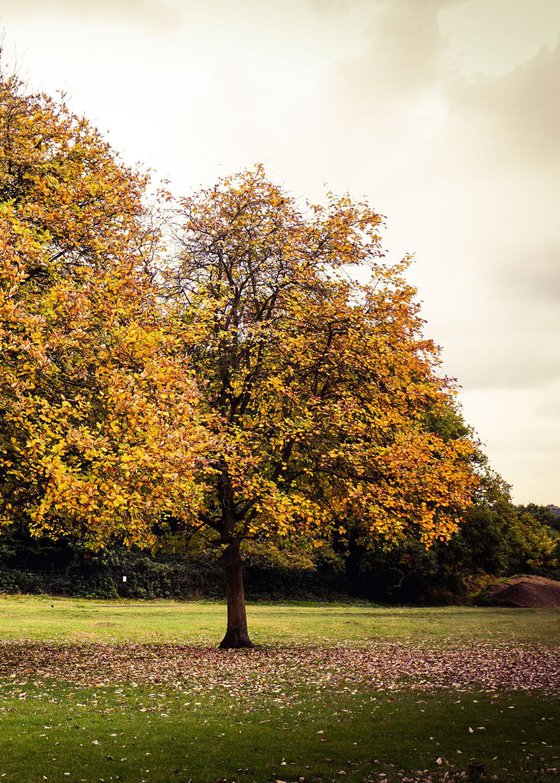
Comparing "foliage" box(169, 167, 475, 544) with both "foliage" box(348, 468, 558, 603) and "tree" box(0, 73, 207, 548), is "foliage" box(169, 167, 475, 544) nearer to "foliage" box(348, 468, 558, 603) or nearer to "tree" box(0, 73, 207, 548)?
"tree" box(0, 73, 207, 548)

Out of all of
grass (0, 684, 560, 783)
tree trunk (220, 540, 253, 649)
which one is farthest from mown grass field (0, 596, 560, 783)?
tree trunk (220, 540, 253, 649)

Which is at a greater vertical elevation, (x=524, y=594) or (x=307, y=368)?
(x=307, y=368)

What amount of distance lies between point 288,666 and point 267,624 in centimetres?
1430

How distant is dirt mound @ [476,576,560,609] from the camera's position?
149 ft

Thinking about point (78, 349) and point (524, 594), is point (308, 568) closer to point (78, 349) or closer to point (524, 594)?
point (524, 594)

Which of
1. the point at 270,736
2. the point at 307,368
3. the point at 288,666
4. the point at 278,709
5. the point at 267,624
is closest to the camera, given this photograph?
the point at 270,736

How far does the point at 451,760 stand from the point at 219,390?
15.5 meters

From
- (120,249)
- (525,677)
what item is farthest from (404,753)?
(120,249)

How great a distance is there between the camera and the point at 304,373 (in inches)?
921

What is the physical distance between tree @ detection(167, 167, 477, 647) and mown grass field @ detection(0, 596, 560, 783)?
3.94 m

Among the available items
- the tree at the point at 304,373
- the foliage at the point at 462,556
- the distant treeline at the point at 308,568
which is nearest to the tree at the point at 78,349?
the tree at the point at 304,373

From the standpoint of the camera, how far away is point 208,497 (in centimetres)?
2380

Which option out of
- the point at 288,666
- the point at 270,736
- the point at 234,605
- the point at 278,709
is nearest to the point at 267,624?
the point at 234,605

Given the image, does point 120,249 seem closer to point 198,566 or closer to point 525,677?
point 525,677
